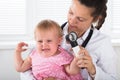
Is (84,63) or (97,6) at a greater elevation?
(97,6)

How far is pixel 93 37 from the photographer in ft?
4.67

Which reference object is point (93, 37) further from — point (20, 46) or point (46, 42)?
point (20, 46)

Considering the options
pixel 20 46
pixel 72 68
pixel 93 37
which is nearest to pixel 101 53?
pixel 93 37

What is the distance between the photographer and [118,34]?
1.93 meters

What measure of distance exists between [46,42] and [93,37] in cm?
25

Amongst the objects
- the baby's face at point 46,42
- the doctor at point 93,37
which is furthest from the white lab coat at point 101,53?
the baby's face at point 46,42

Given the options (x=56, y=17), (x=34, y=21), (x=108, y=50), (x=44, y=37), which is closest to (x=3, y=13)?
(x=34, y=21)

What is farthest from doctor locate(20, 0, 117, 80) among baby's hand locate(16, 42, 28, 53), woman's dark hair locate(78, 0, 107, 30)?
baby's hand locate(16, 42, 28, 53)

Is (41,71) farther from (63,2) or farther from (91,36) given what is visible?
(63,2)

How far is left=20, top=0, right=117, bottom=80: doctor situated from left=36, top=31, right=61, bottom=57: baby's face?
10 centimetres

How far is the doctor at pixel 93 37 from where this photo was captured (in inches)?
53.4

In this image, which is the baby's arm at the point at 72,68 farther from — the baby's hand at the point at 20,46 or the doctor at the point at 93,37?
the baby's hand at the point at 20,46

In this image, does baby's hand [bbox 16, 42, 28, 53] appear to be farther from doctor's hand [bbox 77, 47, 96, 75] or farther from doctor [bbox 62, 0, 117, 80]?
doctor's hand [bbox 77, 47, 96, 75]

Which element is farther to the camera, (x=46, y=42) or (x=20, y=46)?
(x=20, y=46)
